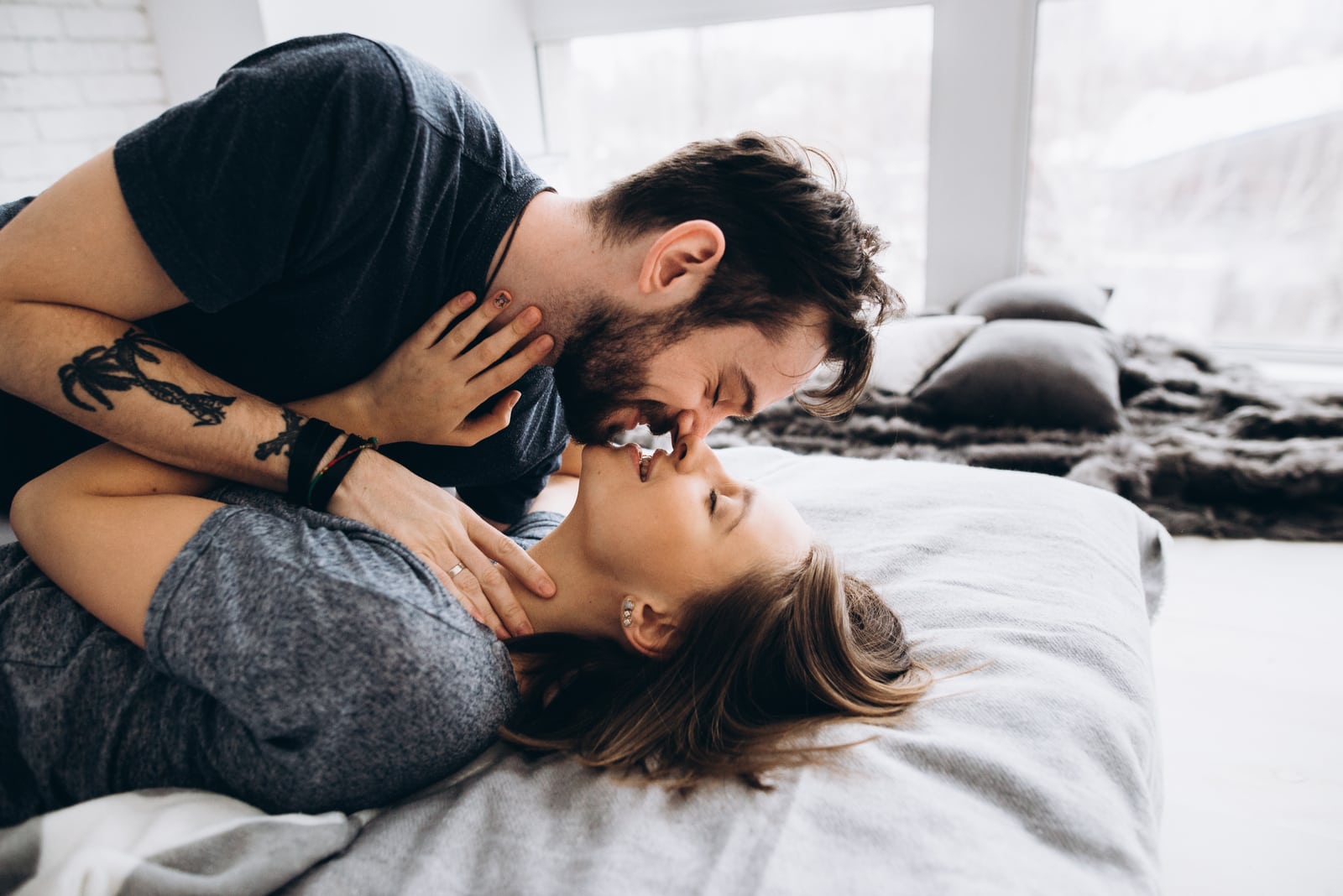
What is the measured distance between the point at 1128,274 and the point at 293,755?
4198 millimetres

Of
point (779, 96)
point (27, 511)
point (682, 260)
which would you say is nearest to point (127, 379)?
point (27, 511)

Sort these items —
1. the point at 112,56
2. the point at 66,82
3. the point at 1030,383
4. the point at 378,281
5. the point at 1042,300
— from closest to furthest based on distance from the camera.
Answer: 1. the point at 378,281
2. the point at 1030,383
3. the point at 66,82
4. the point at 112,56
5. the point at 1042,300

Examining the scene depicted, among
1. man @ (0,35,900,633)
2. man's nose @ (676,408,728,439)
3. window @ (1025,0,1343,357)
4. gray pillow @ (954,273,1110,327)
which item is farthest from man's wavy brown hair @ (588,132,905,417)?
window @ (1025,0,1343,357)

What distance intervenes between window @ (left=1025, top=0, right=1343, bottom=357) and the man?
3086 millimetres

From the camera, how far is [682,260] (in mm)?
1267

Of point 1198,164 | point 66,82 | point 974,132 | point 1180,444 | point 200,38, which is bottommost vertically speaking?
point 1180,444

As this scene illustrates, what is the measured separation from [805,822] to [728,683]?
0.23 meters

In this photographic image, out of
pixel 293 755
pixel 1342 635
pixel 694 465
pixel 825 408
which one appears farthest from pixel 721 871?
pixel 1342 635

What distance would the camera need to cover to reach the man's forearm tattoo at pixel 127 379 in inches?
45.0

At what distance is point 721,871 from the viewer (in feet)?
2.91

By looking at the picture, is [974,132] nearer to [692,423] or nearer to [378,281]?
[692,423]

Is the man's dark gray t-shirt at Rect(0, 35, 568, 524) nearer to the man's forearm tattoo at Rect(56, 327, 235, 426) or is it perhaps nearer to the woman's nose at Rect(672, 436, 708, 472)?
the man's forearm tattoo at Rect(56, 327, 235, 426)

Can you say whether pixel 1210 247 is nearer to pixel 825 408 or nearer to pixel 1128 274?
pixel 1128 274

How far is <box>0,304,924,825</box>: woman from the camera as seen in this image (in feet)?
3.10
